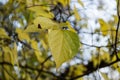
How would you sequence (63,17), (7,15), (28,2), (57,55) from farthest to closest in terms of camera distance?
(7,15) < (63,17) < (28,2) < (57,55)

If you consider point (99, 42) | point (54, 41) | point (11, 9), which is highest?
point (54, 41)

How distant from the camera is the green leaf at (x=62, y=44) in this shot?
503mm

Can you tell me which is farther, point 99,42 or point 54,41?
point 99,42

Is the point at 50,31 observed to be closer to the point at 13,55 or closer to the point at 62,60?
the point at 62,60

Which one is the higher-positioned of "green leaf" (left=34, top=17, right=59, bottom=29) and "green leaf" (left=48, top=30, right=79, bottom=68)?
"green leaf" (left=34, top=17, right=59, bottom=29)

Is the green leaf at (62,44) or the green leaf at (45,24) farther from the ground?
the green leaf at (45,24)

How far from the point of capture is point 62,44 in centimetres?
52

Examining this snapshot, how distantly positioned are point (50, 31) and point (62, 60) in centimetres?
6

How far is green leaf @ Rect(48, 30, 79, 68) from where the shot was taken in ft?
1.65

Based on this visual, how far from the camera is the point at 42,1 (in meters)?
1.28

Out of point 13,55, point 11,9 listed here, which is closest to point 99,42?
point 13,55

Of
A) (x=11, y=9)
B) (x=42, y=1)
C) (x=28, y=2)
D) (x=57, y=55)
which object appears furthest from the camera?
(x=11, y=9)

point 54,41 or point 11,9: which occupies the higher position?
point 54,41

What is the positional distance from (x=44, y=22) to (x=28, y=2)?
0.44 meters
